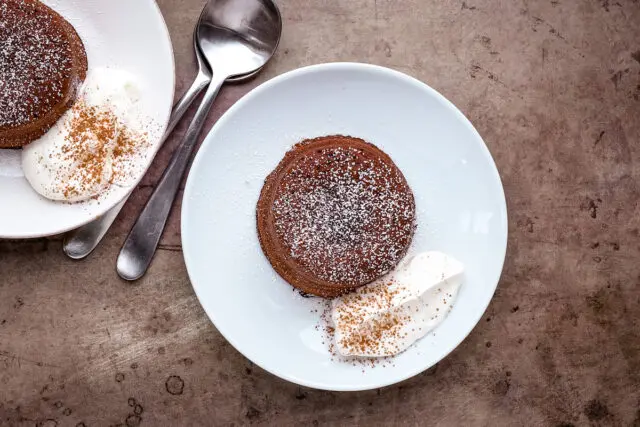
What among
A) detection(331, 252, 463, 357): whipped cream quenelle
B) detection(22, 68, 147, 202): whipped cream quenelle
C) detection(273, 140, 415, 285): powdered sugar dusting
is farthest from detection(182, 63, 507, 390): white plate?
detection(22, 68, 147, 202): whipped cream quenelle

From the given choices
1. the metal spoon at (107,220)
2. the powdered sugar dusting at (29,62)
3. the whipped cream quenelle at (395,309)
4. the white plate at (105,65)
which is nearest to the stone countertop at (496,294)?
the metal spoon at (107,220)

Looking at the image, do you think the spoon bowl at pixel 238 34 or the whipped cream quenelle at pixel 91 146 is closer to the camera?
the whipped cream quenelle at pixel 91 146

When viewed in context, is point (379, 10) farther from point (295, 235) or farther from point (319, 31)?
point (295, 235)

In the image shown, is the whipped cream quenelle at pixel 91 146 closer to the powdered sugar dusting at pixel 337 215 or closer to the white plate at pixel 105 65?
the white plate at pixel 105 65

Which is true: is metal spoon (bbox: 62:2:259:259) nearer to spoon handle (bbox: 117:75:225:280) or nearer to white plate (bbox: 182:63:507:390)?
spoon handle (bbox: 117:75:225:280)

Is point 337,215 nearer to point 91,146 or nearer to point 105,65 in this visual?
point 91,146

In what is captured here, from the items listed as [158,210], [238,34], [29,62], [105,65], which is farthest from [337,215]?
[29,62]

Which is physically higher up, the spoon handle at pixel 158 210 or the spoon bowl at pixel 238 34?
the spoon bowl at pixel 238 34
